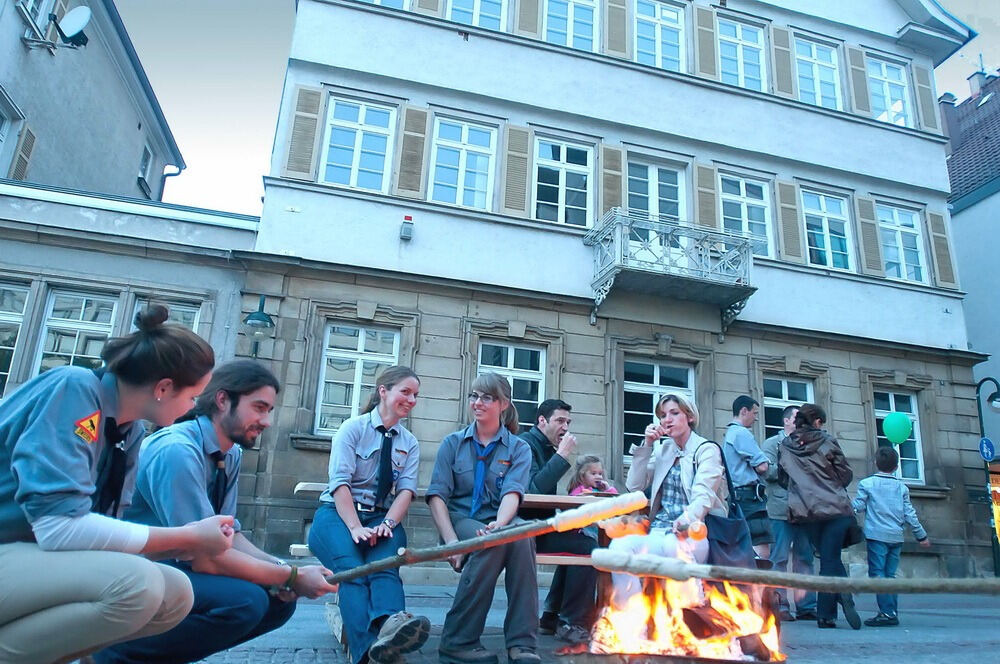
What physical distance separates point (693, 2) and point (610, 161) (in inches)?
181

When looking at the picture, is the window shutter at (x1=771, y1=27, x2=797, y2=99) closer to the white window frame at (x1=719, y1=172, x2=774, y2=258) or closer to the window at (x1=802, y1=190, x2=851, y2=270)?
the white window frame at (x1=719, y1=172, x2=774, y2=258)

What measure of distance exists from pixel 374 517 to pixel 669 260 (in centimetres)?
961

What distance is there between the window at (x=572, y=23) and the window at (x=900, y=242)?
7.09 m

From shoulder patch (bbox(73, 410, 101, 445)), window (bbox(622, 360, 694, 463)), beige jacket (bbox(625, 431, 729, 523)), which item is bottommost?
shoulder patch (bbox(73, 410, 101, 445))

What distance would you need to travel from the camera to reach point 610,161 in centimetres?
1428

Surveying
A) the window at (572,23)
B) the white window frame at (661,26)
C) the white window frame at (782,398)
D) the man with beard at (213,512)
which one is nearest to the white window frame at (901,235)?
the white window frame at (782,398)

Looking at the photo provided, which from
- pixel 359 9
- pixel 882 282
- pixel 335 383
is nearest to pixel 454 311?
pixel 335 383

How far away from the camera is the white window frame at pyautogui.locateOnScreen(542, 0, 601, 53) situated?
14789 mm

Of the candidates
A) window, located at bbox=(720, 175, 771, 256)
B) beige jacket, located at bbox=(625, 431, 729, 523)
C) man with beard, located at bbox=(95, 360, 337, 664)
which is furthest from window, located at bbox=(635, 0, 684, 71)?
man with beard, located at bbox=(95, 360, 337, 664)

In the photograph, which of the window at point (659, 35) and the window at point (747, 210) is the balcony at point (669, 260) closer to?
the window at point (747, 210)

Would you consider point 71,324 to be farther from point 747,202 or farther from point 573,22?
point 747,202

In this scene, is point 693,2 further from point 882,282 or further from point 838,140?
point 882,282

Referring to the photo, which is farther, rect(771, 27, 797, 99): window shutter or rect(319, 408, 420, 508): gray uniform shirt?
rect(771, 27, 797, 99): window shutter

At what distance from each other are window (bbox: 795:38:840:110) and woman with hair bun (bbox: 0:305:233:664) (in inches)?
644
